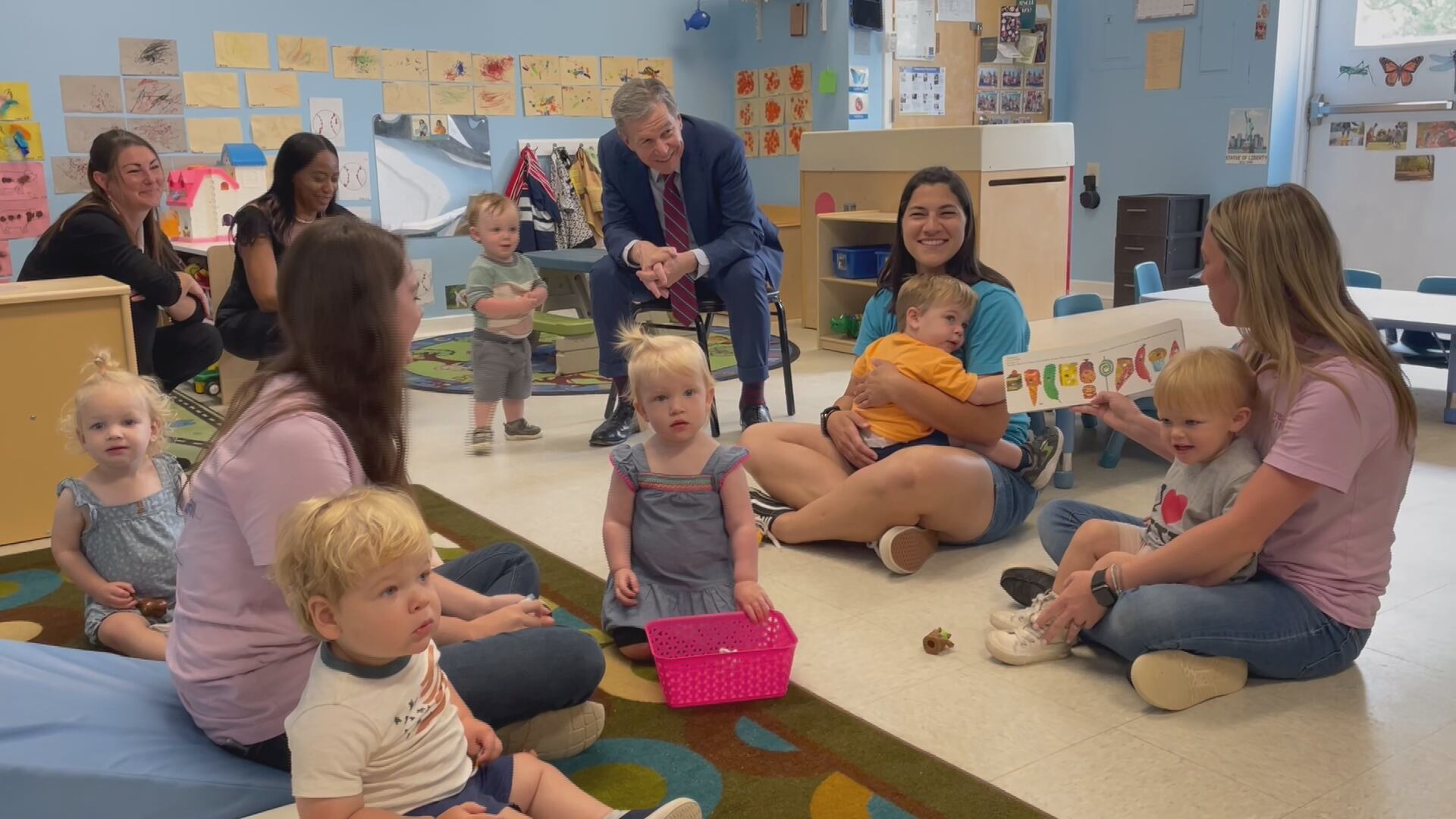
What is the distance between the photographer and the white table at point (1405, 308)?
3855mm

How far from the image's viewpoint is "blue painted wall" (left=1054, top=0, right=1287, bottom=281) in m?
6.62

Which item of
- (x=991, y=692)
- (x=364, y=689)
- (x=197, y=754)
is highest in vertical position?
(x=364, y=689)

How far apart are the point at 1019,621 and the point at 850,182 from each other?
4021mm

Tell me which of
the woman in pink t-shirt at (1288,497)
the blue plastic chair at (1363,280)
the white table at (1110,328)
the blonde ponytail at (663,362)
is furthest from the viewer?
the blue plastic chair at (1363,280)

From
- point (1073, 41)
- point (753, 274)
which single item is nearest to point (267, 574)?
point (753, 274)

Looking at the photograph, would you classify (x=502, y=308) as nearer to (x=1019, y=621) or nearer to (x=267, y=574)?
(x=1019, y=621)

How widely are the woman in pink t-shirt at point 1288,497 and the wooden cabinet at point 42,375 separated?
104 inches

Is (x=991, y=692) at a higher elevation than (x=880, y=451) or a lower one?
lower

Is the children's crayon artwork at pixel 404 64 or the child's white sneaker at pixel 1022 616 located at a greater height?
the children's crayon artwork at pixel 404 64

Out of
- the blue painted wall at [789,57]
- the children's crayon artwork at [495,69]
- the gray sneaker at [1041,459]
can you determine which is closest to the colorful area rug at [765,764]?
the gray sneaker at [1041,459]

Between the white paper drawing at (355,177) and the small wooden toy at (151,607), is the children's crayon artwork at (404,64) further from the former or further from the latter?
the small wooden toy at (151,607)

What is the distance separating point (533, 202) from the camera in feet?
21.4

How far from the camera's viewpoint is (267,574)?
1444 mm

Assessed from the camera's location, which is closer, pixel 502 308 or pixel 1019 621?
pixel 1019 621
